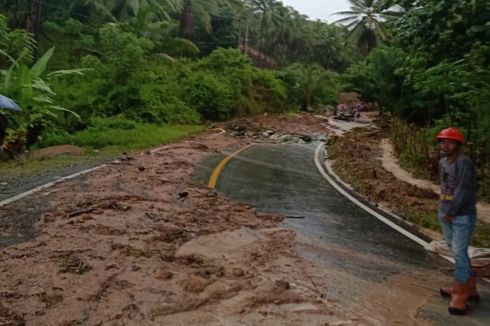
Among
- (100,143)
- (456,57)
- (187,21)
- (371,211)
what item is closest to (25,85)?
(100,143)

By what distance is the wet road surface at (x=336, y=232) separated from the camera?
598 centimetres

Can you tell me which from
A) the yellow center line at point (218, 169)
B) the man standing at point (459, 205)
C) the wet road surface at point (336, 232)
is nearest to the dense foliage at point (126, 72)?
the yellow center line at point (218, 169)

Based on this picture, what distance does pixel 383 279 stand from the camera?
6.18 m

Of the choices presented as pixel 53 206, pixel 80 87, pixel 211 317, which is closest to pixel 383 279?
pixel 211 317

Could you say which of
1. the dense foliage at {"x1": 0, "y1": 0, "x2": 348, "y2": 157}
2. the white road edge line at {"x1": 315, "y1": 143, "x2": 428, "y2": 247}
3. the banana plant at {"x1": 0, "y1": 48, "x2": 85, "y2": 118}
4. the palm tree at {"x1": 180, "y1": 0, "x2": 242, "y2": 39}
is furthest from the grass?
the palm tree at {"x1": 180, "y1": 0, "x2": 242, "y2": 39}

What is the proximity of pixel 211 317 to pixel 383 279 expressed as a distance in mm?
2377

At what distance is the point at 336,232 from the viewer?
27.6 feet

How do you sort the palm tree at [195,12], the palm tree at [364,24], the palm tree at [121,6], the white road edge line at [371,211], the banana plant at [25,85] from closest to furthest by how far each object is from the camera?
the white road edge line at [371,211] → the banana plant at [25,85] → the palm tree at [121,6] → the palm tree at [195,12] → the palm tree at [364,24]

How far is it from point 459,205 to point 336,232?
323cm

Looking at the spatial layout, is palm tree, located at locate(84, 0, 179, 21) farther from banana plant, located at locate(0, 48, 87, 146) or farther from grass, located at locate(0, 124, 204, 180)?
banana plant, located at locate(0, 48, 87, 146)

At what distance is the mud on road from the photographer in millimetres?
4648

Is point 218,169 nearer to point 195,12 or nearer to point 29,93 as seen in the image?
point 29,93

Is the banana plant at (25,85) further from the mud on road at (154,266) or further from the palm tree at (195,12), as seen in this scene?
the palm tree at (195,12)

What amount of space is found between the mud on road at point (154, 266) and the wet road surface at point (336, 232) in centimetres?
32
